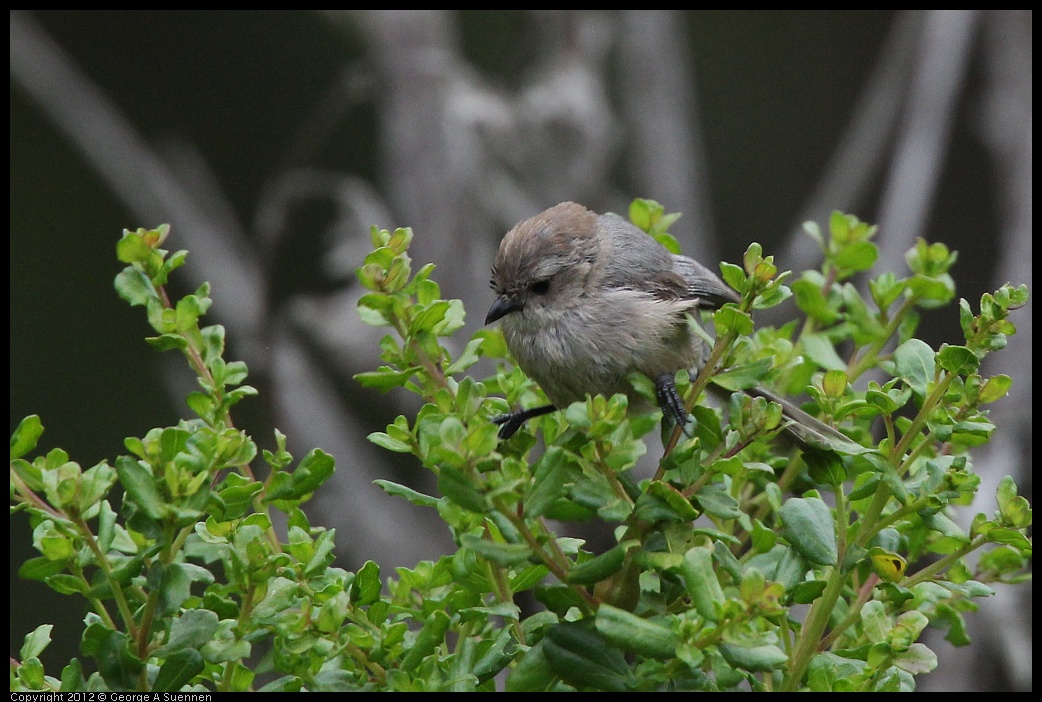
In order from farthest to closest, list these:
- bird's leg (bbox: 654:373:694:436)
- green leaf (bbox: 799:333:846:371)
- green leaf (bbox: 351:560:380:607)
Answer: green leaf (bbox: 799:333:846:371), bird's leg (bbox: 654:373:694:436), green leaf (bbox: 351:560:380:607)

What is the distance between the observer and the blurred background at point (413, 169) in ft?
14.3

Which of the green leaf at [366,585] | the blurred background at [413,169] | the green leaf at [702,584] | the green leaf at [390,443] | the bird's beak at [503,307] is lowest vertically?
the green leaf at [366,585]

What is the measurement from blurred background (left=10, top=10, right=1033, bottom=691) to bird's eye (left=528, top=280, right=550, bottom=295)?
1.88 meters

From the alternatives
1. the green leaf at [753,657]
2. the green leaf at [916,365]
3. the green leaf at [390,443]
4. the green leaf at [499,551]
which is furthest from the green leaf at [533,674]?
the green leaf at [916,365]

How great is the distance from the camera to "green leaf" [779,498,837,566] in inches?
56.3

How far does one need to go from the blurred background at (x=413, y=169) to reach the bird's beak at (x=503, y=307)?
73.0 inches

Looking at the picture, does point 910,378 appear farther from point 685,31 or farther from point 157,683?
point 685,31

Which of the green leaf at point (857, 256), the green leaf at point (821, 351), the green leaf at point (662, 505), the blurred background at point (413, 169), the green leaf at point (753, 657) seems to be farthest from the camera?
the blurred background at point (413, 169)

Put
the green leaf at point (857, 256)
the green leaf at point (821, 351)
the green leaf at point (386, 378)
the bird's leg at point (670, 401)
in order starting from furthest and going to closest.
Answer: the green leaf at point (857, 256), the green leaf at point (821, 351), the bird's leg at point (670, 401), the green leaf at point (386, 378)

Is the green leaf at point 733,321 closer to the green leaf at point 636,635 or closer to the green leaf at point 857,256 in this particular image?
the green leaf at point 636,635

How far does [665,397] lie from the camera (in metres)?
1.80

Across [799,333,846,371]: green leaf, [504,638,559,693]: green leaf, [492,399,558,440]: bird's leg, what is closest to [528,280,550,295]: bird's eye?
[492,399,558,440]: bird's leg

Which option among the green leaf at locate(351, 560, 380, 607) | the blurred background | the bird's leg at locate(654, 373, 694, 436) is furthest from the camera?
the blurred background

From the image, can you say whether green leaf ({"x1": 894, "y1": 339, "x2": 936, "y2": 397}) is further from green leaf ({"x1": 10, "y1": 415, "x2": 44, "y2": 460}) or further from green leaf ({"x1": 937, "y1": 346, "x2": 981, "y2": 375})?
green leaf ({"x1": 10, "y1": 415, "x2": 44, "y2": 460})
